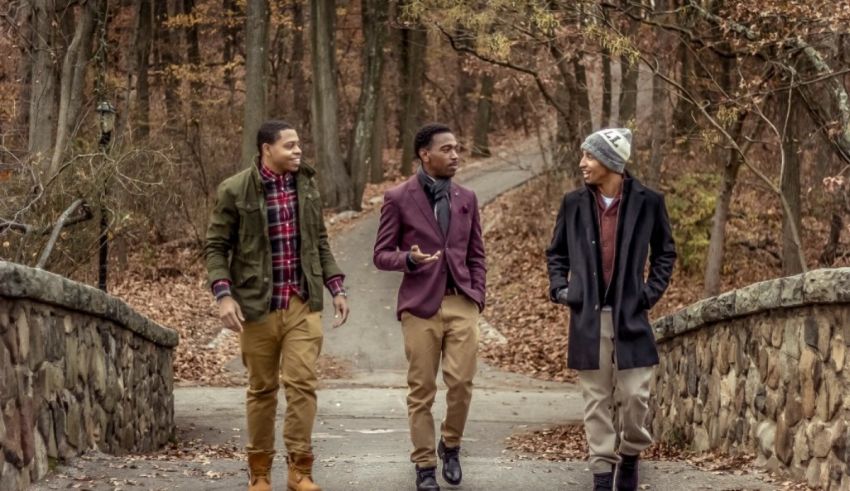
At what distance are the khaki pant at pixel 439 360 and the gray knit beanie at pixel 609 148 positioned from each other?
1.19 metres

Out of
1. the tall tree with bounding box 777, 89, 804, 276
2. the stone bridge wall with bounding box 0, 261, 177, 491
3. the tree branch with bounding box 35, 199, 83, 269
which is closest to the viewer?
the stone bridge wall with bounding box 0, 261, 177, 491

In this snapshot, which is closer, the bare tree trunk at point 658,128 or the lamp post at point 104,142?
the lamp post at point 104,142

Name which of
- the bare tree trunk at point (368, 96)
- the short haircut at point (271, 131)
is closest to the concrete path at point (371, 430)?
the short haircut at point (271, 131)

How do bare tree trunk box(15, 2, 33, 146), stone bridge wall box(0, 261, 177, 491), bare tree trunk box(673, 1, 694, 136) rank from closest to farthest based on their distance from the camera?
1. stone bridge wall box(0, 261, 177, 491)
2. bare tree trunk box(673, 1, 694, 136)
3. bare tree trunk box(15, 2, 33, 146)

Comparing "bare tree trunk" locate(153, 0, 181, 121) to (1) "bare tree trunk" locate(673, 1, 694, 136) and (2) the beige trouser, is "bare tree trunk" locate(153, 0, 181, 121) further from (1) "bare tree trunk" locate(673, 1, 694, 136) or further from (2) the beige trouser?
(2) the beige trouser

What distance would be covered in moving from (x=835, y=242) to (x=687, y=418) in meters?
9.81

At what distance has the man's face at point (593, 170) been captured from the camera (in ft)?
22.5

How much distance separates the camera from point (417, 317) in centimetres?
728

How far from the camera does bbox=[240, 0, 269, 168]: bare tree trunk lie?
1042 inches

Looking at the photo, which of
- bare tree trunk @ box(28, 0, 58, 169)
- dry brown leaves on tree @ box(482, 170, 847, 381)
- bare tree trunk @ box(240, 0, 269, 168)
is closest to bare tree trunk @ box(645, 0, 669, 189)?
dry brown leaves on tree @ box(482, 170, 847, 381)

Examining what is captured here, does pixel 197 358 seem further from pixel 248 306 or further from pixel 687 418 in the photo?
pixel 248 306

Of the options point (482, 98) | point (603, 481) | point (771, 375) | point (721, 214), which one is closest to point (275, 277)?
point (603, 481)

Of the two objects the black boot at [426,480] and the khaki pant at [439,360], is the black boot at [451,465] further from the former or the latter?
the black boot at [426,480]

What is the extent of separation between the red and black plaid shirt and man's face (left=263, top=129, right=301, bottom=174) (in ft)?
0.29
